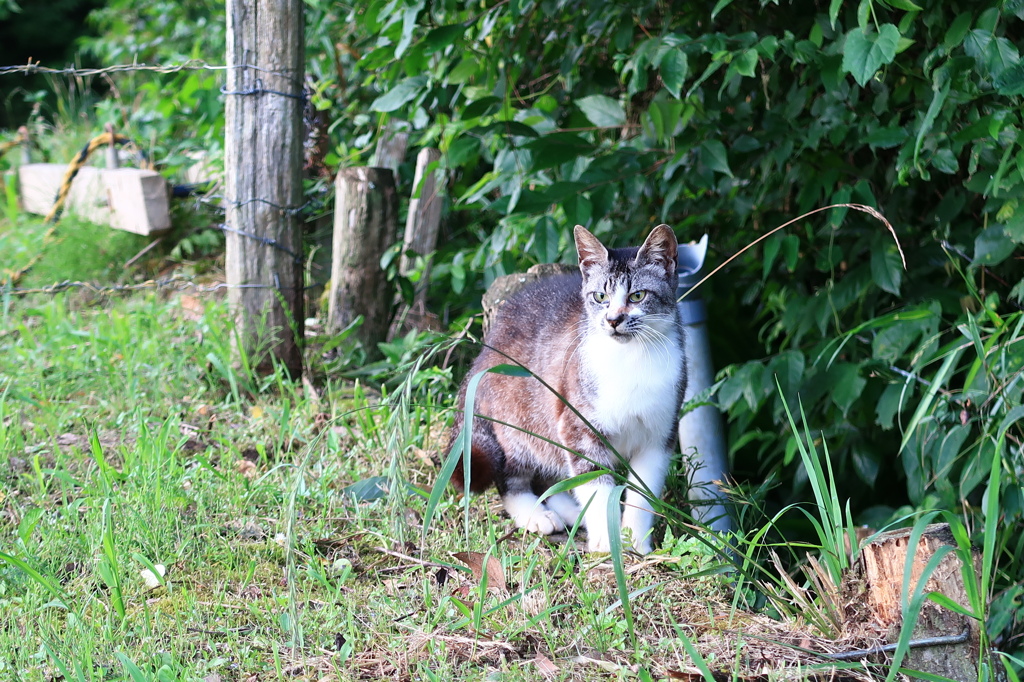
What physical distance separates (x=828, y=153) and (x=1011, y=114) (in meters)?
0.95

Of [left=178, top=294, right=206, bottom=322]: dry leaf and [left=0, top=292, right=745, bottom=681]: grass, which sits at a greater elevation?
[left=178, top=294, right=206, bottom=322]: dry leaf

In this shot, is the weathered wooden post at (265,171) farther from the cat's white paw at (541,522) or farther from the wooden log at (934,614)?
the wooden log at (934,614)

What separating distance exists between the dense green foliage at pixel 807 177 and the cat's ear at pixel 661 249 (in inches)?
16.1

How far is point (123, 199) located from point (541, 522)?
3.62 metres

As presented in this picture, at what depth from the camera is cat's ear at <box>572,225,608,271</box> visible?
8.57 ft

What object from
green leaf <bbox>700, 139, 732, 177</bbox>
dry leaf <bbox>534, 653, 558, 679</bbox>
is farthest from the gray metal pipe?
dry leaf <bbox>534, 653, 558, 679</bbox>

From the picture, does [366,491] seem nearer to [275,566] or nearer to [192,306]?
[275,566]

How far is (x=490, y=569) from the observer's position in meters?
2.32

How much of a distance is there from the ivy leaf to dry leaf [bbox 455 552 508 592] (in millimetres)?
1603

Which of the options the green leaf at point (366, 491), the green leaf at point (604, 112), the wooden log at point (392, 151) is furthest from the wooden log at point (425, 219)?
the green leaf at point (366, 491)

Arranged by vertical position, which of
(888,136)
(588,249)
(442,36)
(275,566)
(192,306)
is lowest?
(275,566)

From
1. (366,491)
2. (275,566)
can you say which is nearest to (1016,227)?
(366,491)

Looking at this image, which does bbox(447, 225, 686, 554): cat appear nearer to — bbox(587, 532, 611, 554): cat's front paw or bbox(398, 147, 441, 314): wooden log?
bbox(587, 532, 611, 554): cat's front paw

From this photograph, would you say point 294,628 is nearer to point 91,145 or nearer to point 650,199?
point 650,199
